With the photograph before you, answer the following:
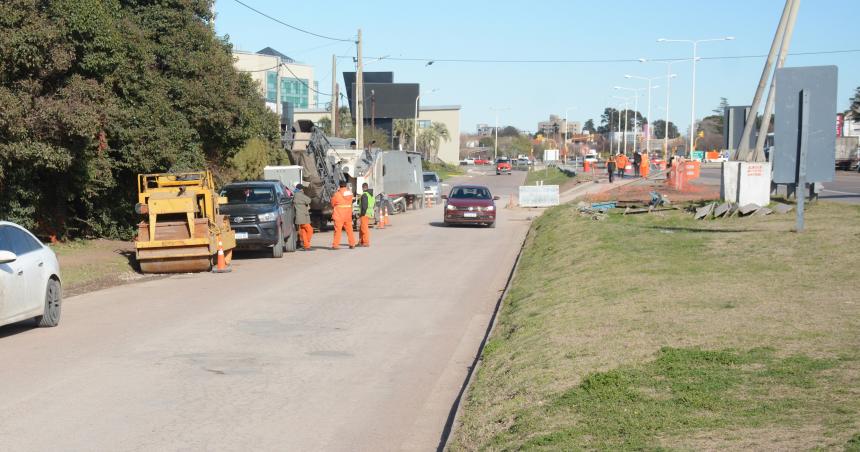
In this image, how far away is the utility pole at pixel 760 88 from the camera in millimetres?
24094

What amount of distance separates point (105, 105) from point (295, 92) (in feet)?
357

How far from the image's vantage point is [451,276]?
1944 cm

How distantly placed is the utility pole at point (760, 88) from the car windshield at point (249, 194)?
1276 centimetres

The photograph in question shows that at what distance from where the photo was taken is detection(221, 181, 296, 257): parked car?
2289 centimetres

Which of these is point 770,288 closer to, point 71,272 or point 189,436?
point 189,436

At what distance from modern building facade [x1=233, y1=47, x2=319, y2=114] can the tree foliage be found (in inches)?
2924

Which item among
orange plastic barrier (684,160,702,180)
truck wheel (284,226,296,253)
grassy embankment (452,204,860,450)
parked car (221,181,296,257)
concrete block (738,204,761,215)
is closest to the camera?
grassy embankment (452,204,860,450)

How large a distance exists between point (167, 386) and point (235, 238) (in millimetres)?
13163

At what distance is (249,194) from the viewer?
955 inches

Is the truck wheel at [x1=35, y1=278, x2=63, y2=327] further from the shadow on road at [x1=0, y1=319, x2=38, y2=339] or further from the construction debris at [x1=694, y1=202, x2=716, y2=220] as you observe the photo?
the construction debris at [x1=694, y1=202, x2=716, y2=220]

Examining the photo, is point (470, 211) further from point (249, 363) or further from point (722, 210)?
point (249, 363)

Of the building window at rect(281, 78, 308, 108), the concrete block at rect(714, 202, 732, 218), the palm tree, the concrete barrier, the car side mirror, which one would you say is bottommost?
the concrete barrier

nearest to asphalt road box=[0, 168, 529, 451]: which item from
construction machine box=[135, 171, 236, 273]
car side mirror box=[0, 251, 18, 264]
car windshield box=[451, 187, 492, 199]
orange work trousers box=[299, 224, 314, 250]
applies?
construction machine box=[135, 171, 236, 273]

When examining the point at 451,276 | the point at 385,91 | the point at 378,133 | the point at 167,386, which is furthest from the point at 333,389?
the point at 385,91
